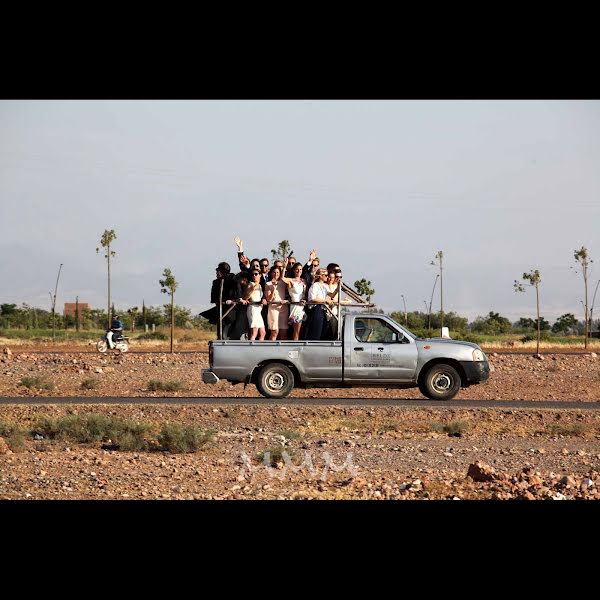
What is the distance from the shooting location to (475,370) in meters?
22.5

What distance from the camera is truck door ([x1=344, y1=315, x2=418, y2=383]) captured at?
2239 centimetres

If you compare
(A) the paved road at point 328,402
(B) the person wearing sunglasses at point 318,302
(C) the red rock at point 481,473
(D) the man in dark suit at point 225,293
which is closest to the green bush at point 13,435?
(A) the paved road at point 328,402

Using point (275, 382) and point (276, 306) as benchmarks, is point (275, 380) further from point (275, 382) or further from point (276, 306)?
point (276, 306)

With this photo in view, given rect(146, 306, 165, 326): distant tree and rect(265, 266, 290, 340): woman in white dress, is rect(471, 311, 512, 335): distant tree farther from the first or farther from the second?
rect(265, 266, 290, 340): woman in white dress

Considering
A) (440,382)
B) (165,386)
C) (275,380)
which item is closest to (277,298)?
(275,380)

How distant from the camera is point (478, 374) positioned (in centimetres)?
2250

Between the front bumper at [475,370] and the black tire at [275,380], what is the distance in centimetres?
362

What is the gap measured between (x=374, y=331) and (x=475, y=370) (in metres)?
2.24

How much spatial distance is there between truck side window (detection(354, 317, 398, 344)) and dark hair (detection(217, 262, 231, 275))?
→ 2.88 m

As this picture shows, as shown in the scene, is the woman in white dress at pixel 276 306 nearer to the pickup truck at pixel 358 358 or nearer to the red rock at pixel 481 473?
the pickup truck at pixel 358 358

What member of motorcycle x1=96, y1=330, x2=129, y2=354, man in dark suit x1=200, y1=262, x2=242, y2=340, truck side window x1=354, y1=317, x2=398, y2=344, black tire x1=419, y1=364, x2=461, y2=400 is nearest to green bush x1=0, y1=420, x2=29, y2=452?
man in dark suit x1=200, y1=262, x2=242, y2=340

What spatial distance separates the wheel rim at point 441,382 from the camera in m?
22.8
